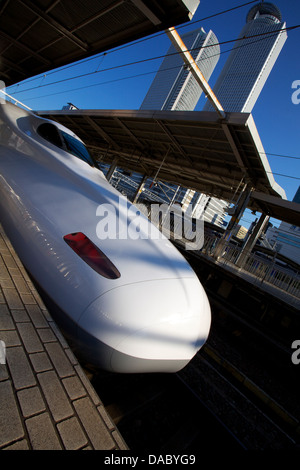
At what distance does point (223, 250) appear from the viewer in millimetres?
9672

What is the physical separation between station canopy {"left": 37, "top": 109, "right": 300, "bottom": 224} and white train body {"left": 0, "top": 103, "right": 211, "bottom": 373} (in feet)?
23.0

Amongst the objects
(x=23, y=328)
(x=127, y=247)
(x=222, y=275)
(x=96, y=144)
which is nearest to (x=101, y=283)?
(x=127, y=247)

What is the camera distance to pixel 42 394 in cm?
136

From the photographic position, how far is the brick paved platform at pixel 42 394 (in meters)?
1.17

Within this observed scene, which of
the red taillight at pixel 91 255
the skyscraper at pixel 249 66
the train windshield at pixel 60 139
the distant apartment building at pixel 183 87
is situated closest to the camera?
the red taillight at pixel 91 255

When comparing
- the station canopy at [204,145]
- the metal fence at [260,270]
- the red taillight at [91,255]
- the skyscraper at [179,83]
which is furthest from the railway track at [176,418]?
the skyscraper at [179,83]

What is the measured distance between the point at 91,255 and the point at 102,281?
0.25m

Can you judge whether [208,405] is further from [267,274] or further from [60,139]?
[267,274]

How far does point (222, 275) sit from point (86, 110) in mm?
12087

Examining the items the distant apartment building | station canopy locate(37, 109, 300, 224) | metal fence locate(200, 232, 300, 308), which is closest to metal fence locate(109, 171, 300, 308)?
metal fence locate(200, 232, 300, 308)

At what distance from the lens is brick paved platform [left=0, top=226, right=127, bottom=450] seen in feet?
3.83

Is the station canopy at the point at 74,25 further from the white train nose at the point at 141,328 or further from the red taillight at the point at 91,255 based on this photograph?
the white train nose at the point at 141,328

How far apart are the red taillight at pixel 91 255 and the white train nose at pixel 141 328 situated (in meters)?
0.15

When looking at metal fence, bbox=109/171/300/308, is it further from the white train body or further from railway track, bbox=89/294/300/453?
the white train body
